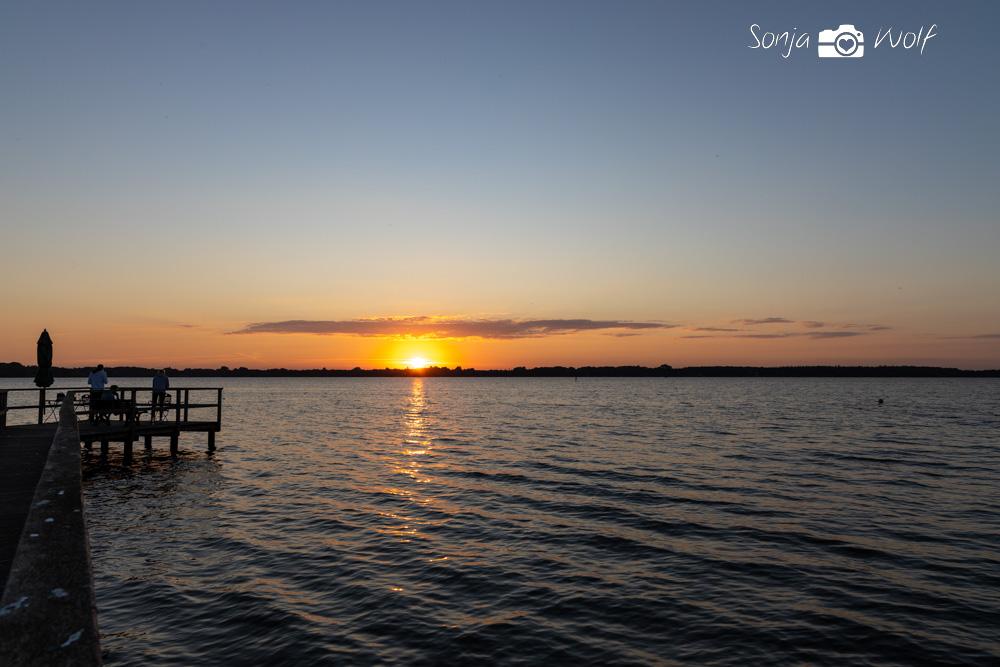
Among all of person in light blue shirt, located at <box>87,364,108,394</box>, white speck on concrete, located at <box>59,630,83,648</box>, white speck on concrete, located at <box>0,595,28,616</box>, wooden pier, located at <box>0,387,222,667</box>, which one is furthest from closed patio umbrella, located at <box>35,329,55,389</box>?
white speck on concrete, located at <box>59,630,83,648</box>

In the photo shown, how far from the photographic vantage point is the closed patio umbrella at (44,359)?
2414cm

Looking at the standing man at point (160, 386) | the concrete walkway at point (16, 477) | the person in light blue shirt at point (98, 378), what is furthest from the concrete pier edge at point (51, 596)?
the standing man at point (160, 386)

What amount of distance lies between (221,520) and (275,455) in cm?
1532

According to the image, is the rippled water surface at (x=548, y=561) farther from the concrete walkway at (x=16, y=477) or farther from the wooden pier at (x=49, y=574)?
the wooden pier at (x=49, y=574)

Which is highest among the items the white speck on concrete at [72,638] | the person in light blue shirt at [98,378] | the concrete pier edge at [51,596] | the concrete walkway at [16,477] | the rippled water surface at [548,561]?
the person in light blue shirt at [98,378]

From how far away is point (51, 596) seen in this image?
354 cm

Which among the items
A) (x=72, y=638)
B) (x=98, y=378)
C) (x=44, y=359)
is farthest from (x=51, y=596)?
(x=98, y=378)

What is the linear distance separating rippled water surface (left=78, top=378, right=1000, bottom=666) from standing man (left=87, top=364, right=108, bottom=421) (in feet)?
10.7

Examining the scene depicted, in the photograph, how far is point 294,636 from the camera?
10141 mm

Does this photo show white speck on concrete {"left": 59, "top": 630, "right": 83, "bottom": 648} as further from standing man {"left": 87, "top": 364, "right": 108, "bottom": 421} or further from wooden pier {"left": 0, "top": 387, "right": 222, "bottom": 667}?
standing man {"left": 87, "top": 364, "right": 108, "bottom": 421}

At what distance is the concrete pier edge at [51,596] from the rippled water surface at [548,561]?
5579 mm

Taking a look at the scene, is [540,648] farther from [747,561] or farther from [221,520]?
[221,520]

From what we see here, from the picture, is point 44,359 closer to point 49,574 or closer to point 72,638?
point 49,574

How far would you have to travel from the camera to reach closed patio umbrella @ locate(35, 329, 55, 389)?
79.2 feet
